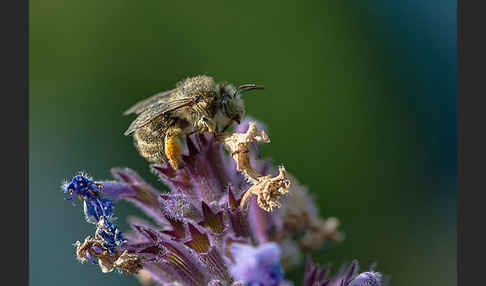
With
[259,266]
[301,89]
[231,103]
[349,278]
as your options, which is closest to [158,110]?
[231,103]

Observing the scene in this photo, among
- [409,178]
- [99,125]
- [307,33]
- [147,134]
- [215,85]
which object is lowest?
[147,134]

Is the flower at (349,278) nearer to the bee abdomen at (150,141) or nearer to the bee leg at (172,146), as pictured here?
the bee leg at (172,146)

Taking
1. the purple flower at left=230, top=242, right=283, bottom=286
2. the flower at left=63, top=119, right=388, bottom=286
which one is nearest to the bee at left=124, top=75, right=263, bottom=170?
the flower at left=63, top=119, right=388, bottom=286

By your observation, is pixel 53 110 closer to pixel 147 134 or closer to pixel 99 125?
pixel 99 125

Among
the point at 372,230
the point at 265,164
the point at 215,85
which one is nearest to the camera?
the point at 215,85

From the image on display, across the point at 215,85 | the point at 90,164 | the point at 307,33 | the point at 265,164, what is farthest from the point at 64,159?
the point at 215,85

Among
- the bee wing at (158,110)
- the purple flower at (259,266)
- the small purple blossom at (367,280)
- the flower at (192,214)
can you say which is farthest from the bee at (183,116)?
the small purple blossom at (367,280)

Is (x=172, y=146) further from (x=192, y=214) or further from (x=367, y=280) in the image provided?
(x=367, y=280)
